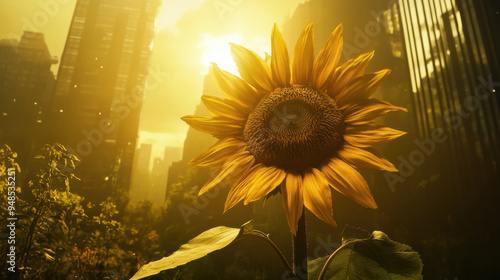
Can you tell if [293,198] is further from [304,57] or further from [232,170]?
[304,57]

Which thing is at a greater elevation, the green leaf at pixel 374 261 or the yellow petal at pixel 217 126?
the yellow petal at pixel 217 126

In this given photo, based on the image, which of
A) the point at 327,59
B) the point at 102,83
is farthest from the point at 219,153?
the point at 102,83

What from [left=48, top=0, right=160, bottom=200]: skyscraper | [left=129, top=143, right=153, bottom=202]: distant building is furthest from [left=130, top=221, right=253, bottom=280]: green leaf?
[left=129, top=143, right=153, bottom=202]: distant building

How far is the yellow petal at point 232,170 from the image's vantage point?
30.6 inches

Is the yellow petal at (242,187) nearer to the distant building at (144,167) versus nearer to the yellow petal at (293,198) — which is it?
the yellow petal at (293,198)

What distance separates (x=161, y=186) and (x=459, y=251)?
494 ft

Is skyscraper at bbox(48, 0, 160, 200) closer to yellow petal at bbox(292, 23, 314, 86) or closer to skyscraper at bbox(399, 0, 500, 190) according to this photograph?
skyscraper at bbox(399, 0, 500, 190)

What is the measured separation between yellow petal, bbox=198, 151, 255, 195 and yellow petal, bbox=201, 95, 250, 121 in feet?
0.51

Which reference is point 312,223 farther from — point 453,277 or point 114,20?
point 114,20

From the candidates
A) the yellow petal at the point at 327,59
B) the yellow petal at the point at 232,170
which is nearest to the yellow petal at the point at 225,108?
the yellow petal at the point at 232,170

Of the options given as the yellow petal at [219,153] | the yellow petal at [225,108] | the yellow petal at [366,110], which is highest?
the yellow petal at [225,108]

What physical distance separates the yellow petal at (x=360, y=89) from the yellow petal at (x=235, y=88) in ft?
0.93

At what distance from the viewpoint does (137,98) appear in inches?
2466

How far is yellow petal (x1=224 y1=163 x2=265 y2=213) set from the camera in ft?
2.48
